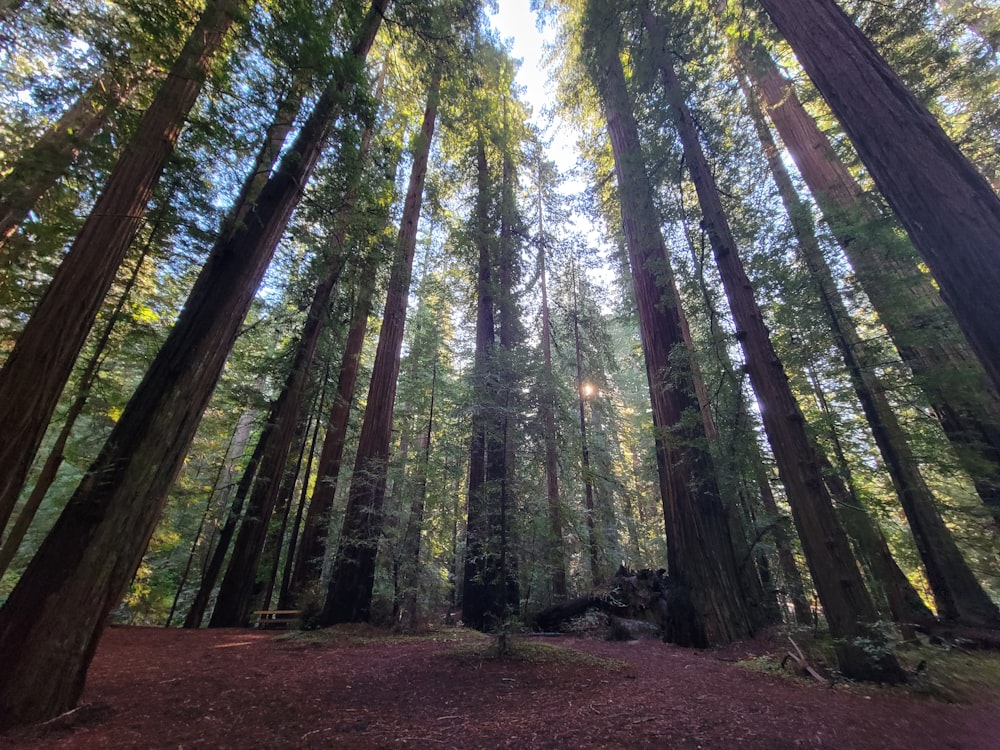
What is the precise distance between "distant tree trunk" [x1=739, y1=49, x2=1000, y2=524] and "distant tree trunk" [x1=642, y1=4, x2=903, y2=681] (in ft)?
10.0

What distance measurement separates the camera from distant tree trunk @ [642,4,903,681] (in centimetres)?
364

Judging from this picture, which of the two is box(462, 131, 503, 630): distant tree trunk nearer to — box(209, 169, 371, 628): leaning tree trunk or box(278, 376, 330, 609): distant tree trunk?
box(209, 169, 371, 628): leaning tree trunk

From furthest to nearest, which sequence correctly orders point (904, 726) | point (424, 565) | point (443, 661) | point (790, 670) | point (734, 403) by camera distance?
1. point (424, 565)
2. point (734, 403)
3. point (443, 661)
4. point (790, 670)
5. point (904, 726)

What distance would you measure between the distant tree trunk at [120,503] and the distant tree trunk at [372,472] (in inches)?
138

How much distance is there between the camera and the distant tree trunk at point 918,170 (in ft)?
8.49

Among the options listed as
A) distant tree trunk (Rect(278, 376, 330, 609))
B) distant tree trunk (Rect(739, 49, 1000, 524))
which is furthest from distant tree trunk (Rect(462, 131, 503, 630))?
distant tree trunk (Rect(739, 49, 1000, 524))

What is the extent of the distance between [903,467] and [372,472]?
30.4 feet

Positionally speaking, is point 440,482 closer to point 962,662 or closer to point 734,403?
point 734,403

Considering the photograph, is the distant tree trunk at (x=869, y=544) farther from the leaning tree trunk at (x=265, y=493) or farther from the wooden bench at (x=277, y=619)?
the wooden bench at (x=277, y=619)

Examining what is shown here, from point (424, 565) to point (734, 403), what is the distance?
5940 mm

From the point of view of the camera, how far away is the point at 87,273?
3.40m

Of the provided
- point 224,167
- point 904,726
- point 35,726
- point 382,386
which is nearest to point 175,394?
point 35,726

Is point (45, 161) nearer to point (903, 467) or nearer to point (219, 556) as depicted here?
point (219, 556)

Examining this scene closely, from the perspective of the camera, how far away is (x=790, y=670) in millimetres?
4109
